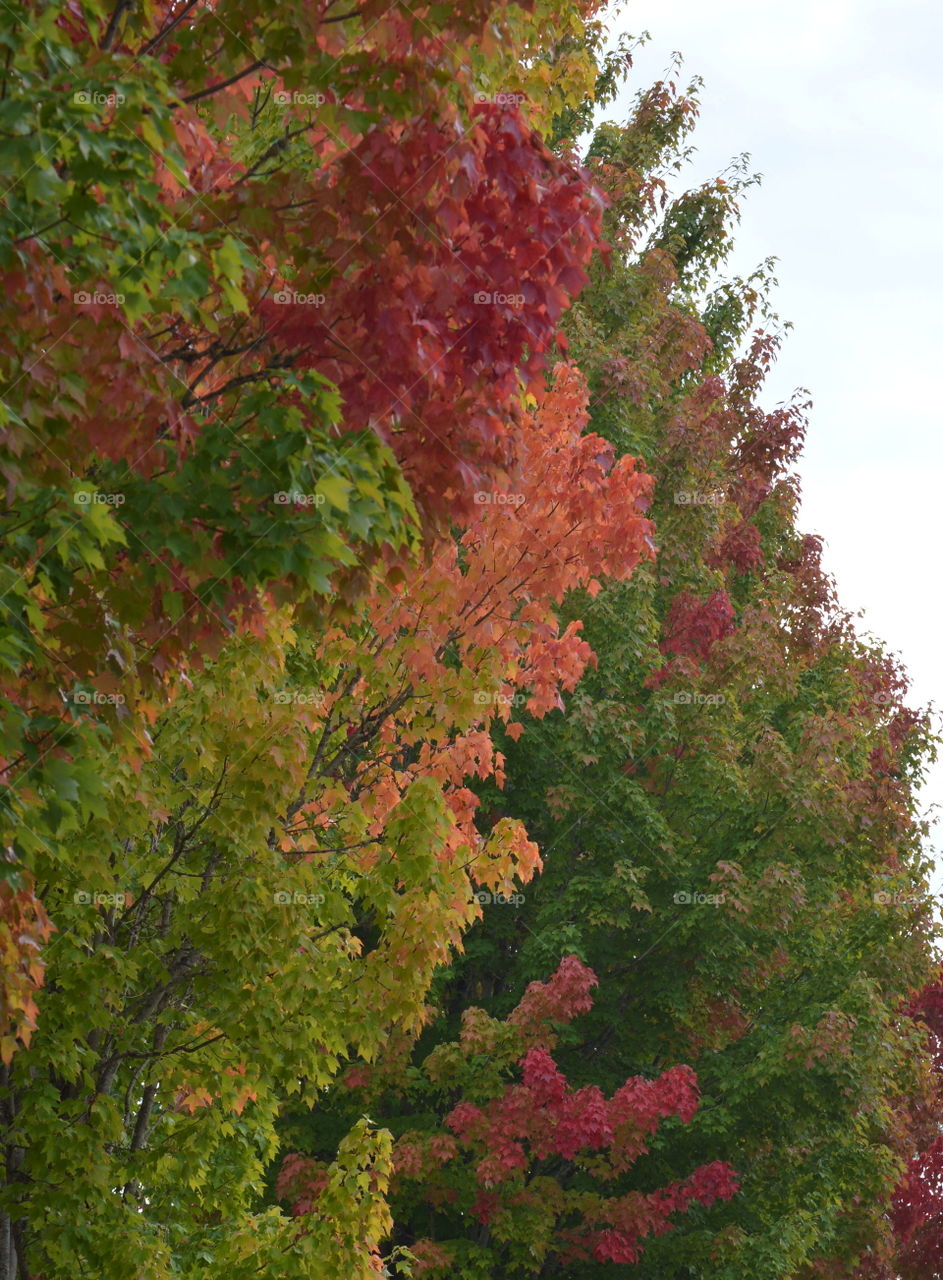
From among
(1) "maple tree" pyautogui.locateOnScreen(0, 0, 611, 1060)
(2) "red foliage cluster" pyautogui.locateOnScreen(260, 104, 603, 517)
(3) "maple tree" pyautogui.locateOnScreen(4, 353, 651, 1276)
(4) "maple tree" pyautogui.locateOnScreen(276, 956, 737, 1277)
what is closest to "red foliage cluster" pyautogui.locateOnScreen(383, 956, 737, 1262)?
(4) "maple tree" pyautogui.locateOnScreen(276, 956, 737, 1277)

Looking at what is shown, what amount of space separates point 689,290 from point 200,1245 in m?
18.4

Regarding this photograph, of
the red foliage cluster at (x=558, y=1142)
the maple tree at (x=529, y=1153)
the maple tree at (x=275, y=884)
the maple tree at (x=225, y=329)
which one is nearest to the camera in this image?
the maple tree at (x=225, y=329)

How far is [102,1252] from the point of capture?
291 inches

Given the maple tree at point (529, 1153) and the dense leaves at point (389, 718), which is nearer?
the dense leaves at point (389, 718)

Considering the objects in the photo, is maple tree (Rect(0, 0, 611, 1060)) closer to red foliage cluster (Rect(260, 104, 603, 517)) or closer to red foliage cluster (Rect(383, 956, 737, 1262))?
red foliage cluster (Rect(260, 104, 603, 517))

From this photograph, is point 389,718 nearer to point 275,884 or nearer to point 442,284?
point 275,884

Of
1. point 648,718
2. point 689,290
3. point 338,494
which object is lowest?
point 338,494

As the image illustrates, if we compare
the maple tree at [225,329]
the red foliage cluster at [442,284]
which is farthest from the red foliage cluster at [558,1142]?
the red foliage cluster at [442,284]

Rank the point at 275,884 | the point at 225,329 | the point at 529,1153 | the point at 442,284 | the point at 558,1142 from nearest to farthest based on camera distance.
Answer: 1. the point at 442,284
2. the point at 225,329
3. the point at 275,884
4. the point at 558,1142
5. the point at 529,1153

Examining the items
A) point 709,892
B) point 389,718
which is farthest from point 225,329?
point 709,892

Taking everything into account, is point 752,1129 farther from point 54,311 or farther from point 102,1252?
point 54,311

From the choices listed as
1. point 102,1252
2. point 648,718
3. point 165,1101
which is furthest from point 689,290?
point 102,1252

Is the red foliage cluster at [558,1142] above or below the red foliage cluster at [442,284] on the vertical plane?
below

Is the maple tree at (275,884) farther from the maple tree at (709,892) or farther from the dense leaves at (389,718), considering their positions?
the maple tree at (709,892)
